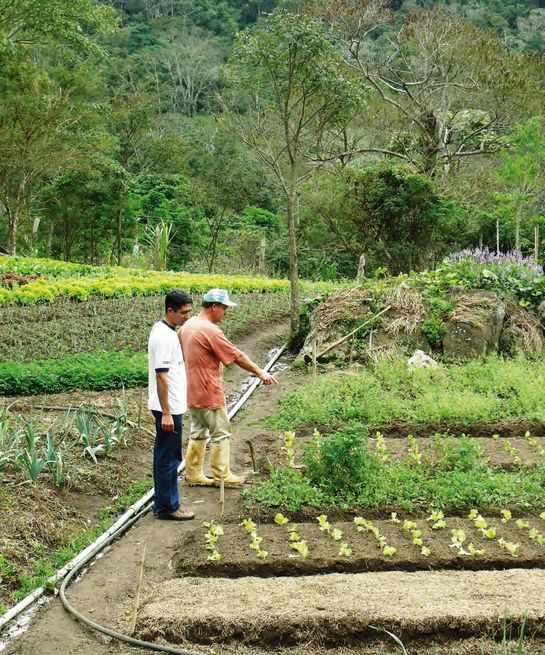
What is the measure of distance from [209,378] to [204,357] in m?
0.20

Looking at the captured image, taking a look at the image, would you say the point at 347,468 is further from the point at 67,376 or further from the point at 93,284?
the point at 93,284

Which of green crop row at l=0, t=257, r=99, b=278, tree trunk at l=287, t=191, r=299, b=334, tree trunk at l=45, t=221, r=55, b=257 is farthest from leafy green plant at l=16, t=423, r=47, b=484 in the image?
tree trunk at l=45, t=221, r=55, b=257

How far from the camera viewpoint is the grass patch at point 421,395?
9.14 m

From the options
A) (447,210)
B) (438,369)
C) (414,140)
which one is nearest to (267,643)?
(438,369)

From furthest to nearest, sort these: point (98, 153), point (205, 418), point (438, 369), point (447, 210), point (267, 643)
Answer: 1. point (98, 153)
2. point (447, 210)
3. point (438, 369)
4. point (205, 418)
5. point (267, 643)

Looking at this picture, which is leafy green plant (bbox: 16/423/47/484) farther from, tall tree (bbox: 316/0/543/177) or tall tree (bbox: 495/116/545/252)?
tall tree (bbox: 316/0/543/177)

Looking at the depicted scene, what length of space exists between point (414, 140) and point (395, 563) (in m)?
24.5

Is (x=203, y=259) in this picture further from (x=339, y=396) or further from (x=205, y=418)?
(x=205, y=418)

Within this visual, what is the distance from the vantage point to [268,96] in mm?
14516

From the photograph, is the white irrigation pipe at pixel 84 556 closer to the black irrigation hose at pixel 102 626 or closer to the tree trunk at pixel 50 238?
the black irrigation hose at pixel 102 626

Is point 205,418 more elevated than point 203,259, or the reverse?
point 203,259

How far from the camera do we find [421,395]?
33.0ft

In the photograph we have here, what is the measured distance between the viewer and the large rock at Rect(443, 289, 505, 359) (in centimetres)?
1221

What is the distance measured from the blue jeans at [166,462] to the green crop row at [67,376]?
4.20 meters
